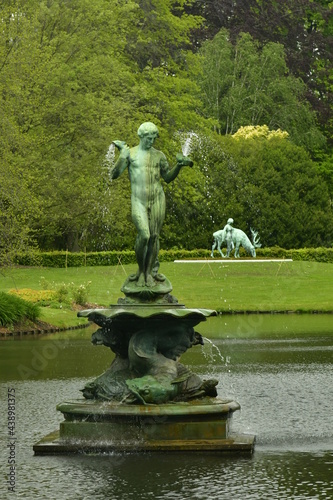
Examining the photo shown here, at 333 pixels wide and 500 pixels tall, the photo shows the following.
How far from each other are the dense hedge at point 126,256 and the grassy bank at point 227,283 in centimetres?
208

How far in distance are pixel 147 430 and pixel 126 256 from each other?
1620 inches

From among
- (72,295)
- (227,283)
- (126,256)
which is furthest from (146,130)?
(126,256)

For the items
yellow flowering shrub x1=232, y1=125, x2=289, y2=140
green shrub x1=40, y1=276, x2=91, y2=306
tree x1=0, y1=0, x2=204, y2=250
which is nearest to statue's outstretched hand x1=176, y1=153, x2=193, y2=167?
green shrub x1=40, y1=276, x2=91, y2=306

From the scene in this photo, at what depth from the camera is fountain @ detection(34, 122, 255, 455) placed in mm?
11141

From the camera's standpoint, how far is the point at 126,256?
5228 cm

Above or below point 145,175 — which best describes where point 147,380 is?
below

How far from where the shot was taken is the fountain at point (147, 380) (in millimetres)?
11141

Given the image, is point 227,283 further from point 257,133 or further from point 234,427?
point 234,427

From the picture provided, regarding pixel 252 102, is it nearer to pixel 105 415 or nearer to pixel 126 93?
pixel 126 93

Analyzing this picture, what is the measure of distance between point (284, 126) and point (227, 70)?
183 inches

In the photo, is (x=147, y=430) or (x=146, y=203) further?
(x=146, y=203)

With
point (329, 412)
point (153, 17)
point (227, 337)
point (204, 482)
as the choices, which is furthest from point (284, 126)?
point (204, 482)

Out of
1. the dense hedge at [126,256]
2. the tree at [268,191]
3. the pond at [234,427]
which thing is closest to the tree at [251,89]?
the tree at [268,191]

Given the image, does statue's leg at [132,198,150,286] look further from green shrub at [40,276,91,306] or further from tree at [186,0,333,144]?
tree at [186,0,333,144]
